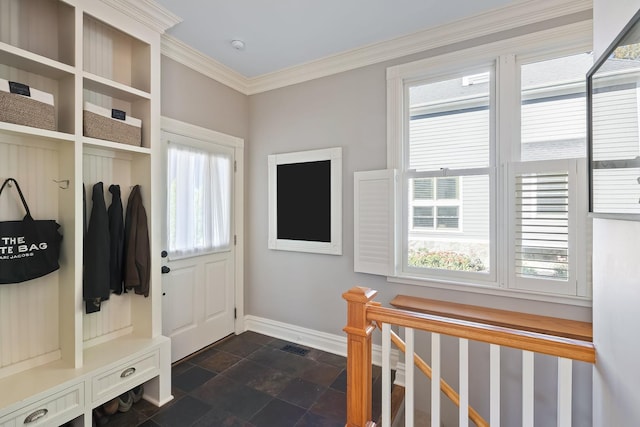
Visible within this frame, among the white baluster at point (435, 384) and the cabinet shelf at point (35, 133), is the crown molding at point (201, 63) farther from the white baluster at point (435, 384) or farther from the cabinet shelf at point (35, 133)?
the white baluster at point (435, 384)

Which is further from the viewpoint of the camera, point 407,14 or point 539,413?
point 407,14

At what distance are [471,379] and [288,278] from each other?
1875mm

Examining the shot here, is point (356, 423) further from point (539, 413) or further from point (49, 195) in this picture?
point (49, 195)

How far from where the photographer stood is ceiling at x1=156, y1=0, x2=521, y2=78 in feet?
6.88

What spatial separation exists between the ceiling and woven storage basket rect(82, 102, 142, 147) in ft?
3.02

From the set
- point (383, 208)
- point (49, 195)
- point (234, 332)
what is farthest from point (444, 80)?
point (234, 332)

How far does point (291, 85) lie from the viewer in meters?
3.12

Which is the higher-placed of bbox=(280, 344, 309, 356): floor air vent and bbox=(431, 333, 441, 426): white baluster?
bbox=(431, 333, 441, 426): white baluster

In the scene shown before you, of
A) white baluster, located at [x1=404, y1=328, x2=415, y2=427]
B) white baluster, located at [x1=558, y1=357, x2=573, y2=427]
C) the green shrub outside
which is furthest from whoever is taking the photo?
the green shrub outside

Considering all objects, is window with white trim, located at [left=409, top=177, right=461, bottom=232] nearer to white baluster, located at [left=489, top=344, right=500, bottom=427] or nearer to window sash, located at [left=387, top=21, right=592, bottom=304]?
window sash, located at [left=387, top=21, right=592, bottom=304]

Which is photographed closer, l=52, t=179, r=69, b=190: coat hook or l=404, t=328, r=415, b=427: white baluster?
l=404, t=328, r=415, b=427: white baluster

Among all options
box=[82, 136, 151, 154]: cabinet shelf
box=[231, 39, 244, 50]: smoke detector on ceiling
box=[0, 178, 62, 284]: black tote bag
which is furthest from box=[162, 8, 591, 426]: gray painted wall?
box=[0, 178, 62, 284]: black tote bag

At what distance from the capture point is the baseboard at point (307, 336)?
2680mm

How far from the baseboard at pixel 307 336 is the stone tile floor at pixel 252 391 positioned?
0.08 m
